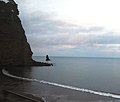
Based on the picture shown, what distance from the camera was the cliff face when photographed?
73688 millimetres

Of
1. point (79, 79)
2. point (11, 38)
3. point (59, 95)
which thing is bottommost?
point (79, 79)

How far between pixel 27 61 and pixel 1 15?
17.9 m

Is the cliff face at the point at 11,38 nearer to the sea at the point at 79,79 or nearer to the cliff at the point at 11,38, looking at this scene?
the cliff at the point at 11,38

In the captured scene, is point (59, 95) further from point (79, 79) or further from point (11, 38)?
point (11, 38)

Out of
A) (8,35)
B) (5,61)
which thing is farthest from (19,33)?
(5,61)

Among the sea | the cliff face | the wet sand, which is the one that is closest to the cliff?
the cliff face

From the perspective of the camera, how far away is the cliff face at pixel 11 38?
2901 inches

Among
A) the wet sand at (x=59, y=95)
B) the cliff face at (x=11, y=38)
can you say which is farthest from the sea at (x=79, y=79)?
the cliff face at (x=11, y=38)

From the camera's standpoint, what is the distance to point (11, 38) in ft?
247

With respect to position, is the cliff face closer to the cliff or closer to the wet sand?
the cliff

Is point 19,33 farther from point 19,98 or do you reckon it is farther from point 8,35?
point 19,98

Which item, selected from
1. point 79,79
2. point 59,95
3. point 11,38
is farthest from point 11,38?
point 59,95

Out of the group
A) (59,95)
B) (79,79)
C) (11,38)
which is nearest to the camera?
(59,95)

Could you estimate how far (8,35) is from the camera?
74.9 meters
